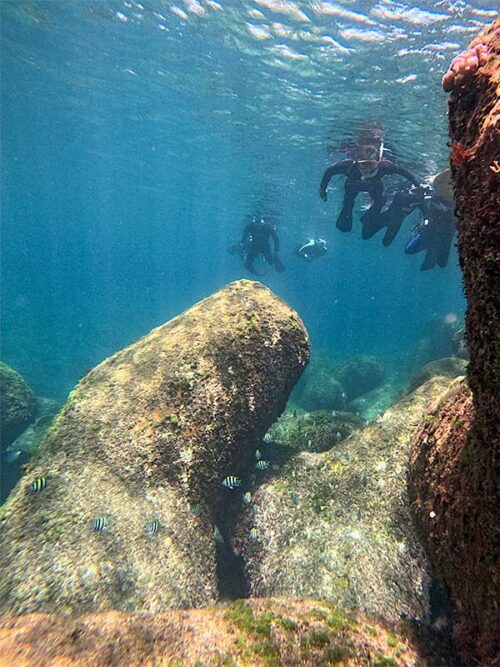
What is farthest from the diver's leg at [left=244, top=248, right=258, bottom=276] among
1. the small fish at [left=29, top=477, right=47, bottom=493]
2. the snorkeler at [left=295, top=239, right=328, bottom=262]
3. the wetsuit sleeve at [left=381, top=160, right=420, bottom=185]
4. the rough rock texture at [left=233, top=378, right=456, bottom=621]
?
the small fish at [left=29, top=477, right=47, bottom=493]

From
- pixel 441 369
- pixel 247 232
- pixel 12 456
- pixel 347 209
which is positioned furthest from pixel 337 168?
pixel 12 456

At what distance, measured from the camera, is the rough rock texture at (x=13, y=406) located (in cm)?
1097

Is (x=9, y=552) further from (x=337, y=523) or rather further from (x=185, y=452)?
(x=337, y=523)

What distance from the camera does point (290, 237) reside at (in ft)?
167

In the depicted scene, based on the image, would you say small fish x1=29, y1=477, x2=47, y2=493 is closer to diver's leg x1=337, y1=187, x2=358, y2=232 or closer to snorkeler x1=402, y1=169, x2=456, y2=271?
diver's leg x1=337, y1=187, x2=358, y2=232

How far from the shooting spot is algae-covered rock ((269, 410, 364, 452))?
7.91 meters

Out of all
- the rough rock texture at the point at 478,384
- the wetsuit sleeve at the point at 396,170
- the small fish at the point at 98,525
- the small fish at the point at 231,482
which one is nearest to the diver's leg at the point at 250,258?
the wetsuit sleeve at the point at 396,170

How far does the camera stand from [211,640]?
100 inches

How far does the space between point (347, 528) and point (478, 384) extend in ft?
11.0

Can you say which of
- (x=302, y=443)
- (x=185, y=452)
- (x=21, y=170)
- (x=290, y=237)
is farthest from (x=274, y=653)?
(x=21, y=170)

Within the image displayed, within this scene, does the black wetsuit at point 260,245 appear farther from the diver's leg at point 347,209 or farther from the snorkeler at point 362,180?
the diver's leg at point 347,209

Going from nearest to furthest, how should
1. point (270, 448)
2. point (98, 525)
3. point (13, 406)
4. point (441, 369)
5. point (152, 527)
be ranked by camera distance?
point (98, 525) < point (152, 527) < point (270, 448) < point (441, 369) < point (13, 406)

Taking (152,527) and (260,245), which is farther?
(260,245)

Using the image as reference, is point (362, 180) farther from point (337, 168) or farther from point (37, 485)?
point (37, 485)
